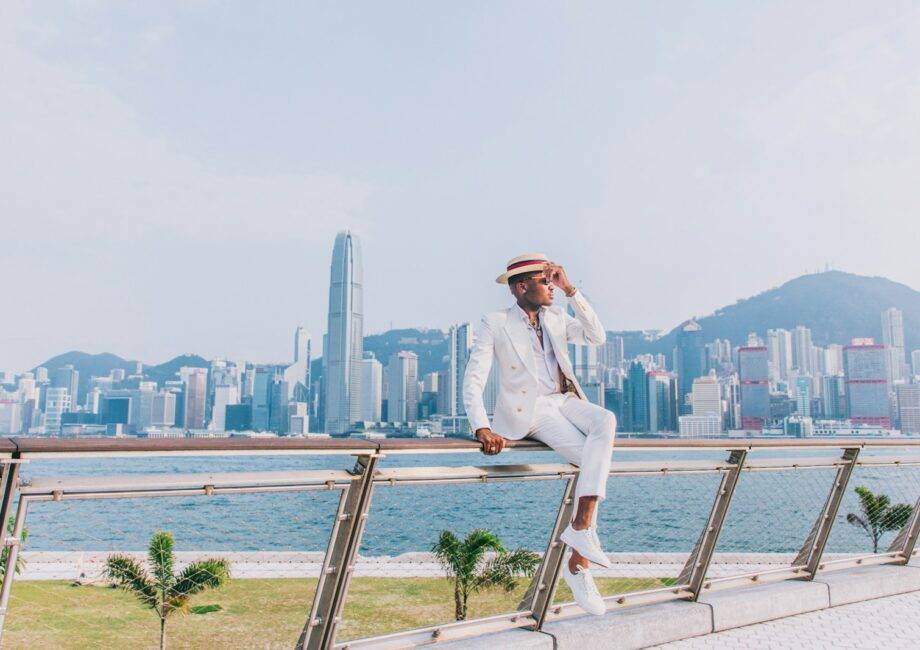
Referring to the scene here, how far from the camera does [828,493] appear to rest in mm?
5555

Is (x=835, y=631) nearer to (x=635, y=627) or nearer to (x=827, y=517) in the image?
(x=827, y=517)

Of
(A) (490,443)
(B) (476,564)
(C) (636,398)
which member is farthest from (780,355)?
(A) (490,443)

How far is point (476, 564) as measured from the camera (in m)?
5.53

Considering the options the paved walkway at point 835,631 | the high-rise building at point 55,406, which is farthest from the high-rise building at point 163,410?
the paved walkway at point 835,631

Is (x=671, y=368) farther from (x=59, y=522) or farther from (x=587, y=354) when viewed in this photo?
(x=59, y=522)

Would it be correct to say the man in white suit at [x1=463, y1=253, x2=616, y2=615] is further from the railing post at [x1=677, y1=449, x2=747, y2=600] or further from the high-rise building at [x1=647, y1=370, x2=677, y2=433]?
the high-rise building at [x1=647, y1=370, x2=677, y2=433]

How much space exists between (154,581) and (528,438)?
8.79 feet

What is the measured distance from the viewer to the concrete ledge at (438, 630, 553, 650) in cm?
359

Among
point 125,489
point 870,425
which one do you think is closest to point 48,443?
point 125,489

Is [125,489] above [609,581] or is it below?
above

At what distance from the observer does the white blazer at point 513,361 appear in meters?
3.88

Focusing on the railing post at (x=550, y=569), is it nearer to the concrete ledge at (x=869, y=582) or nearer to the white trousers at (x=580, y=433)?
the white trousers at (x=580, y=433)

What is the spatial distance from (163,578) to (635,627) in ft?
9.76

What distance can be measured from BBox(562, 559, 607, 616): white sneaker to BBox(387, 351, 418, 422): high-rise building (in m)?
126
